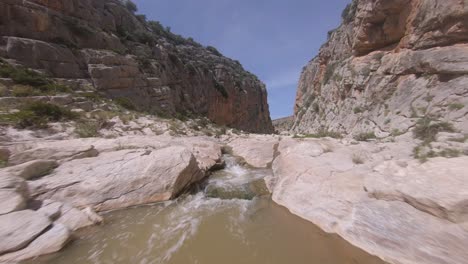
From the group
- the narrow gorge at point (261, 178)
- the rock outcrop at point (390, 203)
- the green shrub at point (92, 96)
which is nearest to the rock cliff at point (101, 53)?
the narrow gorge at point (261, 178)

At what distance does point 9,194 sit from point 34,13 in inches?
885

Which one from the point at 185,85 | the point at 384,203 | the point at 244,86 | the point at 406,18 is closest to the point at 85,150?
the point at 384,203

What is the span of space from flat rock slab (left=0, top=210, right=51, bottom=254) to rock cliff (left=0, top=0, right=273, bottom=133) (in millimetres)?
17260

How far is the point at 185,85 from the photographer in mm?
31531

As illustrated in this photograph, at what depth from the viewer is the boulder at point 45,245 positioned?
9.57ft

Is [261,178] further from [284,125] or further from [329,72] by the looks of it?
[284,125]

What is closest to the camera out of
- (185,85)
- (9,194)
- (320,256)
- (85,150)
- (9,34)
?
(320,256)

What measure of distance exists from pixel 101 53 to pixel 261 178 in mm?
22205

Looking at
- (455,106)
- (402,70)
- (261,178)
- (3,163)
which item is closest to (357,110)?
(402,70)

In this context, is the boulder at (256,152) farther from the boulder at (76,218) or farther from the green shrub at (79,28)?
the green shrub at (79,28)

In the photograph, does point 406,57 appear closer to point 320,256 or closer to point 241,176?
point 241,176

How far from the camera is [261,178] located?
6.75 metres

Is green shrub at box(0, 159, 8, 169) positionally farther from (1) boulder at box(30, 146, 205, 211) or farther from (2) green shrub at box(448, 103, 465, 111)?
(2) green shrub at box(448, 103, 465, 111)

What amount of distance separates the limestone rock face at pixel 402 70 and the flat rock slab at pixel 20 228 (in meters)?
13.0
